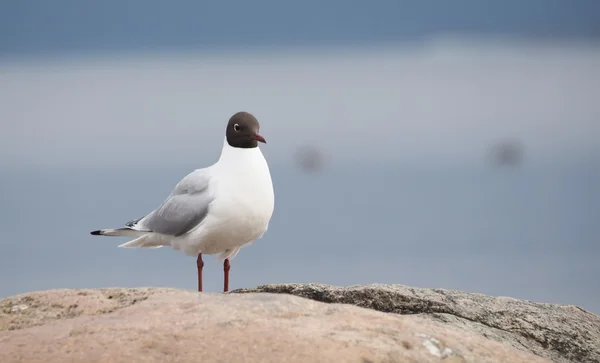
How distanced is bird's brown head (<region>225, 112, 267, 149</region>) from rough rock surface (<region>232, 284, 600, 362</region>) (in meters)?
1.60

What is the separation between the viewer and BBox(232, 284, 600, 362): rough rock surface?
23.5 feet

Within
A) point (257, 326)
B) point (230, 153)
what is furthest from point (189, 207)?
point (257, 326)

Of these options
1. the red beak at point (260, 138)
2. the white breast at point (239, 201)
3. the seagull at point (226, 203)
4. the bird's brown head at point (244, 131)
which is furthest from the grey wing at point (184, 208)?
the red beak at point (260, 138)

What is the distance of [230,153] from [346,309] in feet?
10.1

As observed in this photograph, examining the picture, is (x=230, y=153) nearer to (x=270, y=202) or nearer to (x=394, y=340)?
(x=270, y=202)

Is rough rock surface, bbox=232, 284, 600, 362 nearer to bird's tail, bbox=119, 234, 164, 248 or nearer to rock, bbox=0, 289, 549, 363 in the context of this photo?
rock, bbox=0, 289, 549, 363

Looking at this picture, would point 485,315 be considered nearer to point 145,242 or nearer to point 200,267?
point 200,267

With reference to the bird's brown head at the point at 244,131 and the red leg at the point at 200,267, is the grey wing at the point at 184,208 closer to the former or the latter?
the red leg at the point at 200,267

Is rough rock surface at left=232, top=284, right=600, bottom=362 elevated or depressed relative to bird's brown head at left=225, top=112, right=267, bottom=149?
depressed

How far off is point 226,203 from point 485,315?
2.58 metres

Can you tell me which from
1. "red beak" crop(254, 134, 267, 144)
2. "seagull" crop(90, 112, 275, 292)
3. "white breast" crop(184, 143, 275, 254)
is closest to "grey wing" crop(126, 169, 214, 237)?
"seagull" crop(90, 112, 275, 292)

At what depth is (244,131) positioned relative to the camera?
863 centimetres

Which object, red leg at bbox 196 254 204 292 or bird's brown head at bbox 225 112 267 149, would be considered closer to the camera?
bird's brown head at bbox 225 112 267 149

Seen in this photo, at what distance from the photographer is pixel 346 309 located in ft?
19.6
